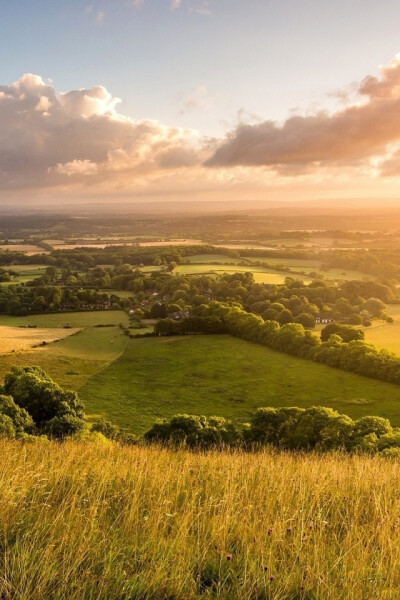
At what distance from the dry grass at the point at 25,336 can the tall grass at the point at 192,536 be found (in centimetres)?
6680

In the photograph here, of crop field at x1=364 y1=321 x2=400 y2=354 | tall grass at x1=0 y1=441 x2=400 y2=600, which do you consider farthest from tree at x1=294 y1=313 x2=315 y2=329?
tall grass at x1=0 y1=441 x2=400 y2=600

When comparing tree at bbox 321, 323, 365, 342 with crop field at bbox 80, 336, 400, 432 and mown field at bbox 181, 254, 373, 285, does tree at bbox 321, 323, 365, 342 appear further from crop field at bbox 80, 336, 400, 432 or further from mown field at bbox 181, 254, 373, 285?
mown field at bbox 181, 254, 373, 285

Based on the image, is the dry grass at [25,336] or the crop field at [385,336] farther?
the crop field at [385,336]

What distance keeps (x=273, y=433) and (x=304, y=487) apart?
87.0ft

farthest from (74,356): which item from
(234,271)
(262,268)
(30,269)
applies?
(30,269)

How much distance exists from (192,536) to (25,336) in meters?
79.8

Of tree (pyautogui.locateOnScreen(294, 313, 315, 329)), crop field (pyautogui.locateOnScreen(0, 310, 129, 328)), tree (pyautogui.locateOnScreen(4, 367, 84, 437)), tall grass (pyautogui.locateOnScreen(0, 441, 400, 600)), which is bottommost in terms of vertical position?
crop field (pyautogui.locateOnScreen(0, 310, 129, 328))

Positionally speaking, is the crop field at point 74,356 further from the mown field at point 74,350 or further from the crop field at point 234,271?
the crop field at point 234,271

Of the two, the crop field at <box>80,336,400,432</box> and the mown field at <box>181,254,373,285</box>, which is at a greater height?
the mown field at <box>181,254,373,285</box>

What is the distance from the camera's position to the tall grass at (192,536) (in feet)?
15.5

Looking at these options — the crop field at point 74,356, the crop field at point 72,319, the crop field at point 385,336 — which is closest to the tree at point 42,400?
the crop field at point 74,356

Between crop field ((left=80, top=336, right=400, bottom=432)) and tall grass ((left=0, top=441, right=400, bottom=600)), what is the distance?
117ft

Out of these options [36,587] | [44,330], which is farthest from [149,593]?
[44,330]

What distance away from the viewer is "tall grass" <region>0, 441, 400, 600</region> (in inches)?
186
